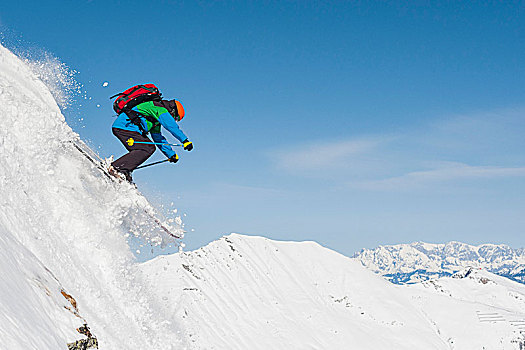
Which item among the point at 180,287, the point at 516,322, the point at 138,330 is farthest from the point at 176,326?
the point at 516,322

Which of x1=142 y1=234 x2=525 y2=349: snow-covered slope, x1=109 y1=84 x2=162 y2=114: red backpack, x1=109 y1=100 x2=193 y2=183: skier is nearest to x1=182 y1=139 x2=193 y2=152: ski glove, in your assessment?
x1=109 y1=100 x2=193 y2=183: skier

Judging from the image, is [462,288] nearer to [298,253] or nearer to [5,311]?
[298,253]

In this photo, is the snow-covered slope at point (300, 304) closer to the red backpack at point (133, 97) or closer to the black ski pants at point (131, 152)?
the black ski pants at point (131, 152)

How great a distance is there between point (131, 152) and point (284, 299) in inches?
2038

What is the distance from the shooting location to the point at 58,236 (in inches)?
316

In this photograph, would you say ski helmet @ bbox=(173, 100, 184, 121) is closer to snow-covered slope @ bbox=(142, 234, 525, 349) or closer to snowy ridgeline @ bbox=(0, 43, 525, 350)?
snowy ridgeline @ bbox=(0, 43, 525, 350)

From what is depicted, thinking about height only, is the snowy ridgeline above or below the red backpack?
below

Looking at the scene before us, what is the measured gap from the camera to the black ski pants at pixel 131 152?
10797 mm

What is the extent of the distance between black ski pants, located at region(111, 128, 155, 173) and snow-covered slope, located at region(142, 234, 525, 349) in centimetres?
2890

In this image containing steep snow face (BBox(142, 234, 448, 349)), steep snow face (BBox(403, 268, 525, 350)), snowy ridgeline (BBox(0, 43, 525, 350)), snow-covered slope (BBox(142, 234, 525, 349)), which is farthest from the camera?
steep snow face (BBox(403, 268, 525, 350))

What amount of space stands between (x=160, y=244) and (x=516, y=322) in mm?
93989

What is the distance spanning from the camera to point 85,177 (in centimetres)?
1030

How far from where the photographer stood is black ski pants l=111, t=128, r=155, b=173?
35.4 feet

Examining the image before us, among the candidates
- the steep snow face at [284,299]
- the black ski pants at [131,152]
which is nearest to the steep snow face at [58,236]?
the black ski pants at [131,152]
